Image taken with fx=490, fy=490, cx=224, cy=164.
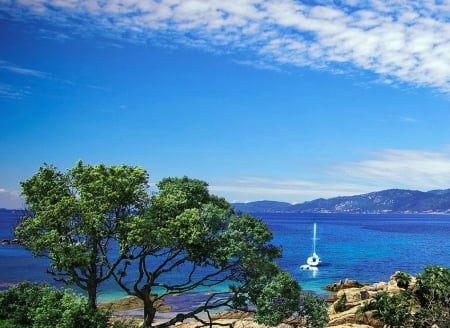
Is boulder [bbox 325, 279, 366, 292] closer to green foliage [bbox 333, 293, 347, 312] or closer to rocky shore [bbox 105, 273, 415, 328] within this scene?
rocky shore [bbox 105, 273, 415, 328]

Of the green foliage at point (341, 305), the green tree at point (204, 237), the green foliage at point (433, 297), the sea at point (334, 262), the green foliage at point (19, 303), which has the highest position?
the green tree at point (204, 237)

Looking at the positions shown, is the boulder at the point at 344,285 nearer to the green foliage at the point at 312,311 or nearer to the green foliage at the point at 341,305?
the green foliage at the point at 341,305

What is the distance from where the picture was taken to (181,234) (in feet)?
85.9

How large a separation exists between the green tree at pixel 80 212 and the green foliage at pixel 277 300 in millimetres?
7987

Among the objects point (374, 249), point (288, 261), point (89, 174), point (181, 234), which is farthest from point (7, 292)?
point (374, 249)

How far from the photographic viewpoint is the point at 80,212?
26.1 metres

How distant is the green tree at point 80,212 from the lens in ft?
83.3

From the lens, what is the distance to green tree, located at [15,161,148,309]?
83.3ft

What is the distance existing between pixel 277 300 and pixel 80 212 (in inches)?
457

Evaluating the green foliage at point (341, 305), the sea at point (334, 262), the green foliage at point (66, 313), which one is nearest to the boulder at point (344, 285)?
the sea at point (334, 262)

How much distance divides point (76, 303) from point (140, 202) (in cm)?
636

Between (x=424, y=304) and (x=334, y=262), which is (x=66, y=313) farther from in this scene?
(x=334, y=262)

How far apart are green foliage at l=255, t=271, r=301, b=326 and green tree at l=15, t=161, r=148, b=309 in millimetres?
7987

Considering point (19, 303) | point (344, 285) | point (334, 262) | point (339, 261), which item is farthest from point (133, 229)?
point (339, 261)
